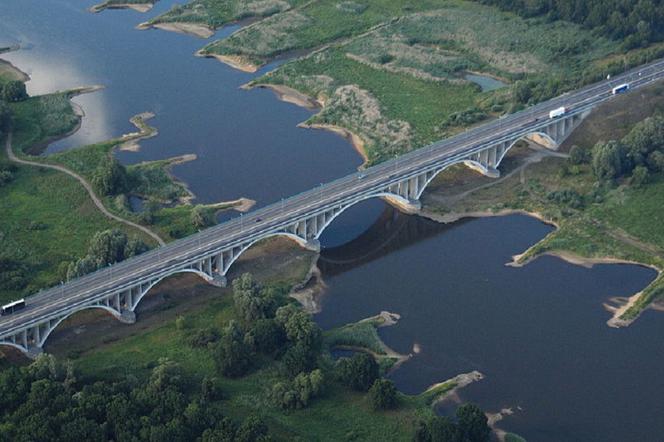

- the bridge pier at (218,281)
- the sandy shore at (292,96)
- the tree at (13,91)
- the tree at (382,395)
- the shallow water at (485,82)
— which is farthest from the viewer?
the shallow water at (485,82)

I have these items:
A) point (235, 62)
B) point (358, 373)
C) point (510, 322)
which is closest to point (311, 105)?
point (235, 62)

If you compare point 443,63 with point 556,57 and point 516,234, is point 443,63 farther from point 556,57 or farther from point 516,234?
point 516,234

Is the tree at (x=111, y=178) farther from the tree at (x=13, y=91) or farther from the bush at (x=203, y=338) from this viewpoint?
the bush at (x=203, y=338)

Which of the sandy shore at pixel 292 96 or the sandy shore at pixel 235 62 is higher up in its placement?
the sandy shore at pixel 235 62

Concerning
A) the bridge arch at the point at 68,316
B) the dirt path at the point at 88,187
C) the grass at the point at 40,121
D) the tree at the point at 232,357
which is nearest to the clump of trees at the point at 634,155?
the dirt path at the point at 88,187

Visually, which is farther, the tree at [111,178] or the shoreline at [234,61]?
the shoreline at [234,61]

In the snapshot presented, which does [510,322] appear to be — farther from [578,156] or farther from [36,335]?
[36,335]
